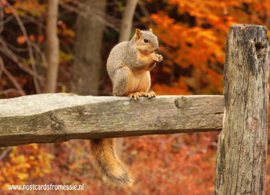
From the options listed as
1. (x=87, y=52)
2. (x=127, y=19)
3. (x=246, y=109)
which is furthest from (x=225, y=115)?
(x=87, y=52)

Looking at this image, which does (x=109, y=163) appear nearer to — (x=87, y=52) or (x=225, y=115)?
(x=225, y=115)

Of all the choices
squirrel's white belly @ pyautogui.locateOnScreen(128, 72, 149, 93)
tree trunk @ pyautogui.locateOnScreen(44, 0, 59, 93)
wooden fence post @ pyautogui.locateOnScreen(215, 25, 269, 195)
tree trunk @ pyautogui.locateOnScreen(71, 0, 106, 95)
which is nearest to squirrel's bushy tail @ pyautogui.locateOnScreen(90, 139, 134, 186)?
squirrel's white belly @ pyautogui.locateOnScreen(128, 72, 149, 93)

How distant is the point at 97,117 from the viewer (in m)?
1.85

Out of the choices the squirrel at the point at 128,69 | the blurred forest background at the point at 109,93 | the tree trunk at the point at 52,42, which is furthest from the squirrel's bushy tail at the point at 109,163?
the tree trunk at the point at 52,42

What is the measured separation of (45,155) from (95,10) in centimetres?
262

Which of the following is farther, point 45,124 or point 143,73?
point 143,73

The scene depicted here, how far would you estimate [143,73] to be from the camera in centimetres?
258

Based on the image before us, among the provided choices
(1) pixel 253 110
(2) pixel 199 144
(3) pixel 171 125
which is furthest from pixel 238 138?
(2) pixel 199 144

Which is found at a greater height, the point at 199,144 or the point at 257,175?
the point at 199,144

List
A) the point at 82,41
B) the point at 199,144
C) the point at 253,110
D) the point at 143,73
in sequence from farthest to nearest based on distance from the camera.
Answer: the point at 82,41, the point at 199,144, the point at 143,73, the point at 253,110

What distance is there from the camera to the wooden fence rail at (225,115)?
1817 millimetres

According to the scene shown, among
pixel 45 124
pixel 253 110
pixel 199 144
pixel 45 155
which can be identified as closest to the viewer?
pixel 45 124

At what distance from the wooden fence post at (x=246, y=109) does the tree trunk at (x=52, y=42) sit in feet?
10.2

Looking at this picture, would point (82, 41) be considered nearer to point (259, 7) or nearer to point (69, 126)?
point (259, 7)
